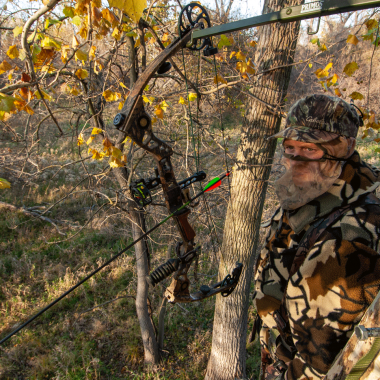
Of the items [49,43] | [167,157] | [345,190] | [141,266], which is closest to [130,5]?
[167,157]

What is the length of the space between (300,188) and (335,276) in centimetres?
55

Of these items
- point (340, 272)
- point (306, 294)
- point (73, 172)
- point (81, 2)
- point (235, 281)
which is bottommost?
point (73, 172)

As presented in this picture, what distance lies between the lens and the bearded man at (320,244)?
1230 millimetres

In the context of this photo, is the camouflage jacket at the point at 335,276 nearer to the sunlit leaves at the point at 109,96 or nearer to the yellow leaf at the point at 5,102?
the yellow leaf at the point at 5,102

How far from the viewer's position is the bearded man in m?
1.23

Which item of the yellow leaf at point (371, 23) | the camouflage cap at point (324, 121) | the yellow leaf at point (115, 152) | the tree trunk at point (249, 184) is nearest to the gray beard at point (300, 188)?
the camouflage cap at point (324, 121)

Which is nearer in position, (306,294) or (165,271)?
(306,294)

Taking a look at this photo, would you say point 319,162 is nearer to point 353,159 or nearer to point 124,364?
point 353,159

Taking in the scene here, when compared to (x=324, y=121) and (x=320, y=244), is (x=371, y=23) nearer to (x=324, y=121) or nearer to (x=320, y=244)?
(x=324, y=121)

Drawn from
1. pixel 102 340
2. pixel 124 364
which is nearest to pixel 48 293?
pixel 102 340

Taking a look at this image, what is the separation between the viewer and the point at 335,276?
124 cm

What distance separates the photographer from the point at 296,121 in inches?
67.3

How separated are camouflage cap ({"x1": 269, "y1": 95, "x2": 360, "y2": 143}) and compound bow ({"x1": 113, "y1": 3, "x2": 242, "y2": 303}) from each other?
0.78m

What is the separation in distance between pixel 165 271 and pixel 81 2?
6.41 ft
